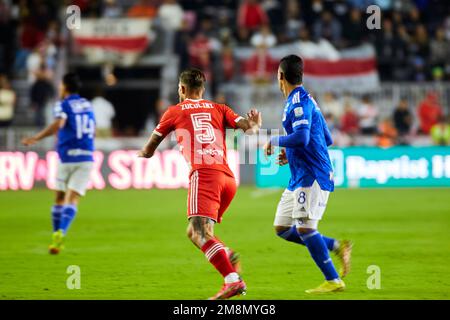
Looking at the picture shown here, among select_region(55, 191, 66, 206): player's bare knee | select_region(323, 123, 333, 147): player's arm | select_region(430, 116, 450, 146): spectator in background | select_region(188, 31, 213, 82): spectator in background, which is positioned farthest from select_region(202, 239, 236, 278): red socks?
select_region(188, 31, 213, 82): spectator in background

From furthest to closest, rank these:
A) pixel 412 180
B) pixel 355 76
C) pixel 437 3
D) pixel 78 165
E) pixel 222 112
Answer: pixel 437 3 < pixel 355 76 < pixel 412 180 < pixel 78 165 < pixel 222 112

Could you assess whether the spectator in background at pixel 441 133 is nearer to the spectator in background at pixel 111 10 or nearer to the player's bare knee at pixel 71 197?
the spectator in background at pixel 111 10

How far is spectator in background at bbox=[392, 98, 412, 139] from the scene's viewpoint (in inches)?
1028

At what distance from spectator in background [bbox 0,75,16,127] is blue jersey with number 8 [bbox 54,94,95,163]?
13.7 meters

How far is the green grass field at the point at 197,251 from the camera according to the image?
972 cm

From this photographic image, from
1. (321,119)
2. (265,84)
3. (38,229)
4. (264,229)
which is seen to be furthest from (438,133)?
(321,119)

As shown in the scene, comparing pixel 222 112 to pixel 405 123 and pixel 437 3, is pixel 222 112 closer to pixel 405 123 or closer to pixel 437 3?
pixel 405 123

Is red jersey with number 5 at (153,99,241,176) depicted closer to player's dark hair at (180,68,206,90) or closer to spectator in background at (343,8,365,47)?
player's dark hair at (180,68,206,90)

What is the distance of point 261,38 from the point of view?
28.4m

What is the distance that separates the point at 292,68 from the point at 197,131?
3.55 ft

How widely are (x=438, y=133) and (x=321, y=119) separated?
17.1m

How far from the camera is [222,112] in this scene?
30.2 feet

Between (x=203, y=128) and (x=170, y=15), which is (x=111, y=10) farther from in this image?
(x=203, y=128)

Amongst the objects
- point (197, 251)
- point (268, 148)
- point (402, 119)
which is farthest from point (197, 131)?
point (402, 119)
